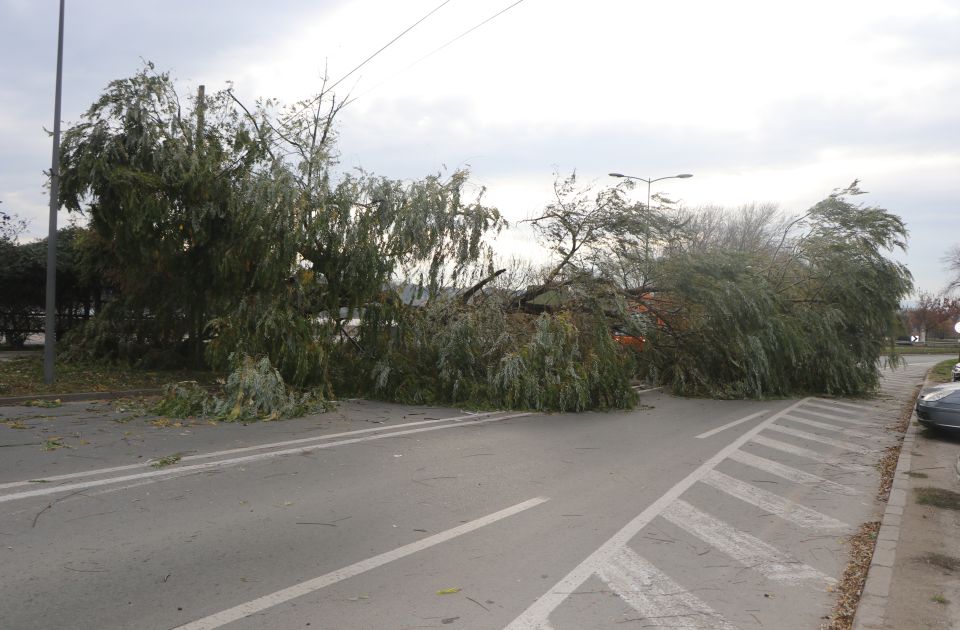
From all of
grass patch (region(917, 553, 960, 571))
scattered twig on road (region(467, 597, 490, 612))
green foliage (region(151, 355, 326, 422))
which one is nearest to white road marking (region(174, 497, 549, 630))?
scattered twig on road (region(467, 597, 490, 612))

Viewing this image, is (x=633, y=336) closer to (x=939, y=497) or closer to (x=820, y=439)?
(x=820, y=439)

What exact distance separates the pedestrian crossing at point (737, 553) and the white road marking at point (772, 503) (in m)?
0.01

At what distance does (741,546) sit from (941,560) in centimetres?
153

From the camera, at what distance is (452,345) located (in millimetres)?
14648

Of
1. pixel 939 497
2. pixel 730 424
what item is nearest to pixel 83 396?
pixel 730 424

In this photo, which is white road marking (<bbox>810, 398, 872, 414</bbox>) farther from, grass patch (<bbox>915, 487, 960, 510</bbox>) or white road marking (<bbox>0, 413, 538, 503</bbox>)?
white road marking (<bbox>0, 413, 538, 503</bbox>)

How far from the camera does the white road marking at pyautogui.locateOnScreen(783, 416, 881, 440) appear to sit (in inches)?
501

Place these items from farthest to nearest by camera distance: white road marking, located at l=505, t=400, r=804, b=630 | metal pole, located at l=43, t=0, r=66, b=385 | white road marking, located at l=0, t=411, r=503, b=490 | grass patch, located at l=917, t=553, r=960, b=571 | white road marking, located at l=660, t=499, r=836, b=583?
metal pole, located at l=43, t=0, r=66, b=385 → white road marking, located at l=0, t=411, r=503, b=490 → grass patch, located at l=917, t=553, r=960, b=571 → white road marking, located at l=660, t=499, r=836, b=583 → white road marking, located at l=505, t=400, r=804, b=630

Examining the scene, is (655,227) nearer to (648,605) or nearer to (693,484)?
(693,484)

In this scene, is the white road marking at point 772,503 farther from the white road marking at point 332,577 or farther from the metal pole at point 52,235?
the metal pole at point 52,235

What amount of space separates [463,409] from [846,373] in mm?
12625

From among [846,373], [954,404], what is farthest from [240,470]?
[846,373]

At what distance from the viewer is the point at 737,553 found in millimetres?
5621

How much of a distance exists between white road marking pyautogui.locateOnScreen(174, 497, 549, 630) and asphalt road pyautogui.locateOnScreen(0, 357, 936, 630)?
0.06 feet
